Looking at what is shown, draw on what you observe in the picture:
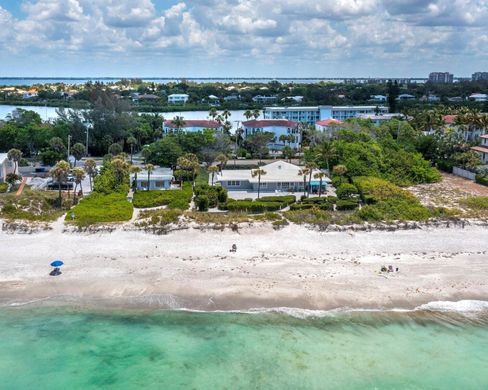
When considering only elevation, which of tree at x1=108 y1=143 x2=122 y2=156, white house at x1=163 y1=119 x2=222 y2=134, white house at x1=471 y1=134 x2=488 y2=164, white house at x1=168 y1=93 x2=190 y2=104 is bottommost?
tree at x1=108 y1=143 x2=122 y2=156

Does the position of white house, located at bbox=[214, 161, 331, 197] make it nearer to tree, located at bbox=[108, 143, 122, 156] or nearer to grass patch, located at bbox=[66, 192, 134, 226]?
grass patch, located at bbox=[66, 192, 134, 226]

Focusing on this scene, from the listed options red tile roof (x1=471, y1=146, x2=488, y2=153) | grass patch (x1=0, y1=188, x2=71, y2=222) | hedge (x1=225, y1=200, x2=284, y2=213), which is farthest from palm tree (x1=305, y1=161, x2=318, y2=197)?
red tile roof (x1=471, y1=146, x2=488, y2=153)

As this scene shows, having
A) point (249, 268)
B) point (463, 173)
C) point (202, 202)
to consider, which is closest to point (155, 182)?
point (202, 202)

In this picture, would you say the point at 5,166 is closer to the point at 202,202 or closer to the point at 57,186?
the point at 57,186

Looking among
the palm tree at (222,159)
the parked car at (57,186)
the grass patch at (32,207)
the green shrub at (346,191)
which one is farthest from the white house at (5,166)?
the green shrub at (346,191)

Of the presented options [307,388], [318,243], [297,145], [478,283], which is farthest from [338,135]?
[307,388]

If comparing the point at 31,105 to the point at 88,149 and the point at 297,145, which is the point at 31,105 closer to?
the point at 88,149
